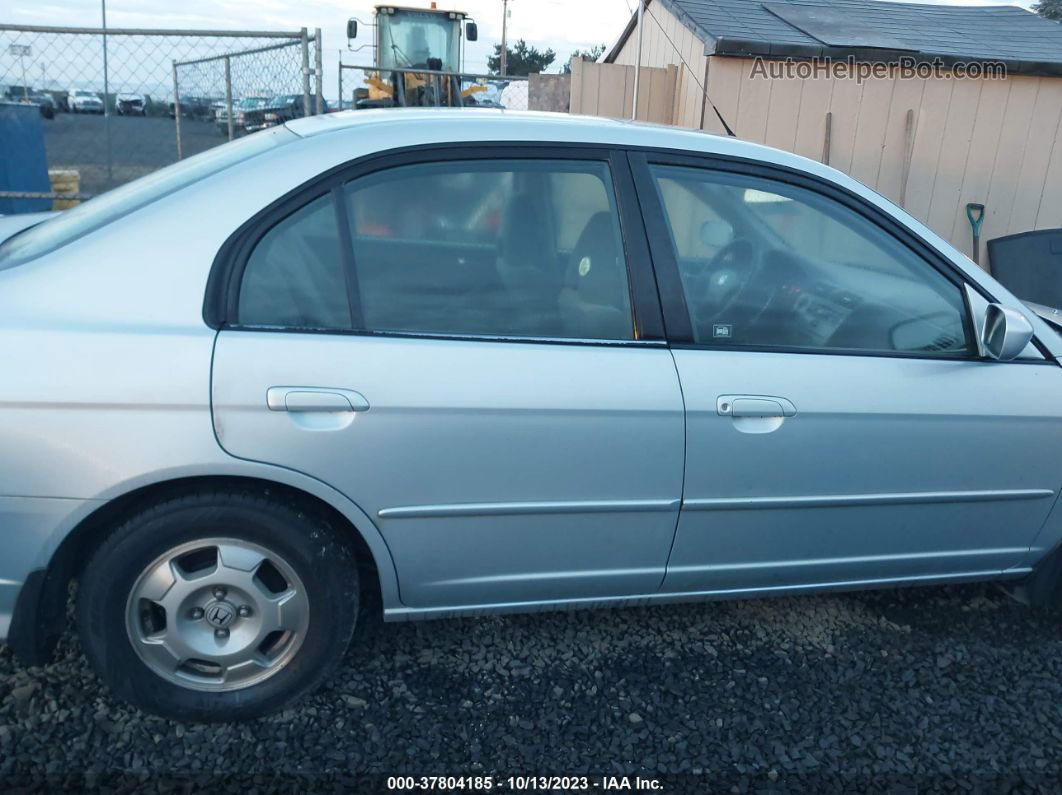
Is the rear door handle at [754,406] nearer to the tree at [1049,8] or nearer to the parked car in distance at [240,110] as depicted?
the parked car in distance at [240,110]

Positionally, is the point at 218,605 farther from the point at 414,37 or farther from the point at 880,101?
the point at 414,37

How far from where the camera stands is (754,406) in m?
2.54

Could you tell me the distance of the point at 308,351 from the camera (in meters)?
2.28

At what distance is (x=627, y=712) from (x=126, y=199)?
212cm

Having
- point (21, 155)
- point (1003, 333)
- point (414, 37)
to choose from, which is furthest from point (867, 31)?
point (414, 37)

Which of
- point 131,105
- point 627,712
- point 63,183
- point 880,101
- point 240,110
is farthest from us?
point 131,105

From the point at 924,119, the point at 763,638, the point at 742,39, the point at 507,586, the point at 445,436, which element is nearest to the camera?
the point at 445,436

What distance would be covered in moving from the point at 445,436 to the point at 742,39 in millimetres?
5649

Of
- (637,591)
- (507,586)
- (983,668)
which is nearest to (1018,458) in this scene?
(983,668)

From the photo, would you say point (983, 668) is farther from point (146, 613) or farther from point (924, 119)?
point (924, 119)

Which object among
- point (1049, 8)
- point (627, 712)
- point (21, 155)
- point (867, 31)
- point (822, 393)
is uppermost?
point (1049, 8)

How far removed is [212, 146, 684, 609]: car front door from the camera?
2.29 m

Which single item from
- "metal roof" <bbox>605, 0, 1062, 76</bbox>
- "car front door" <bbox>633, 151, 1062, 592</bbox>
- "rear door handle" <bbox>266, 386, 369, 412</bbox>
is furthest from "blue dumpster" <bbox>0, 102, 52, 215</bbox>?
"car front door" <bbox>633, 151, 1062, 592</bbox>

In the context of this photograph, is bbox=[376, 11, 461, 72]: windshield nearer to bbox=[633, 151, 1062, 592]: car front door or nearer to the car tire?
bbox=[633, 151, 1062, 592]: car front door
